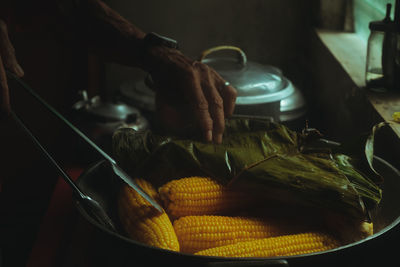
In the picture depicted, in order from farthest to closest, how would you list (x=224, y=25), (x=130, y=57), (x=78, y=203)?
(x=224, y=25) < (x=130, y=57) < (x=78, y=203)

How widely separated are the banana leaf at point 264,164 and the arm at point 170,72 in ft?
0.24

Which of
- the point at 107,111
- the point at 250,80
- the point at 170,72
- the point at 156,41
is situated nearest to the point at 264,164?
the point at 170,72

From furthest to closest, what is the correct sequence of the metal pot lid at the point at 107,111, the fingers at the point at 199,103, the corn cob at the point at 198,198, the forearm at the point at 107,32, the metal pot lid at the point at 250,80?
the metal pot lid at the point at 107,111 → the metal pot lid at the point at 250,80 → the forearm at the point at 107,32 → the fingers at the point at 199,103 → the corn cob at the point at 198,198

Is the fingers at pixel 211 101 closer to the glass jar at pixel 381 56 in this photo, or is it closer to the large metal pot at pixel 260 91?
the large metal pot at pixel 260 91

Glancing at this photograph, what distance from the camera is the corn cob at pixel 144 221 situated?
2.42 feet

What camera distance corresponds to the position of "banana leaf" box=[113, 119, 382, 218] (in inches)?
30.8

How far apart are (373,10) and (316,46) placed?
36 cm

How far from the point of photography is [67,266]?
0.90 metres

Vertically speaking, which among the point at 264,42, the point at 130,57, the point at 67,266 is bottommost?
the point at 67,266

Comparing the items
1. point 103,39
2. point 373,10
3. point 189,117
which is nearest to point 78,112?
point 103,39

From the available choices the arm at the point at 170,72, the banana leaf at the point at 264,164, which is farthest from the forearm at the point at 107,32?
the banana leaf at the point at 264,164

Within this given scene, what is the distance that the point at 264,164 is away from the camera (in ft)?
2.79

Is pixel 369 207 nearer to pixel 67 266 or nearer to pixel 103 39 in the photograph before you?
pixel 67 266

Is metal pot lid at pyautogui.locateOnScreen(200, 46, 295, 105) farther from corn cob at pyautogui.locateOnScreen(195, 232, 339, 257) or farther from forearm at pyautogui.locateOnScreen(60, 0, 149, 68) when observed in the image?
corn cob at pyautogui.locateOnScreen(195, 232, 339, 257)
